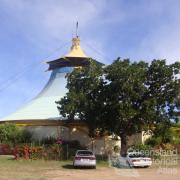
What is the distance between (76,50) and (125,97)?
2165 centimetres

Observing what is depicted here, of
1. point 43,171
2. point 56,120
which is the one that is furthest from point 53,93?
point 43,171

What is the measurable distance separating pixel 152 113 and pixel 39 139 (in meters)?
13.0

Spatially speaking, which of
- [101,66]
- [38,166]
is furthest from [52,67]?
[38,166]

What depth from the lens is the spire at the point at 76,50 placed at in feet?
181

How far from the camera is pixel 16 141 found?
4216 cm

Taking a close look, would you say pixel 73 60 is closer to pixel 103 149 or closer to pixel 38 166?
pixel 103 149

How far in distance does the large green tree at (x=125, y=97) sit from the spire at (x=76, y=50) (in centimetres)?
1746

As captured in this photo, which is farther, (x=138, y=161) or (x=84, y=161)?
(x=138, y=161)

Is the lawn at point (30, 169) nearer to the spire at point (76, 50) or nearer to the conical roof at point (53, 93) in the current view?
the conical roof at point (53, 93)

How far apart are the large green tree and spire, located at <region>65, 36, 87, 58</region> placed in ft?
57.3

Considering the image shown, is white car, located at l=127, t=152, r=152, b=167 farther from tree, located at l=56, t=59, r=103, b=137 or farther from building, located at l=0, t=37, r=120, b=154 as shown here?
building, located at l=0, t=37, r=120, b=154

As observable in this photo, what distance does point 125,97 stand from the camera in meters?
35.5

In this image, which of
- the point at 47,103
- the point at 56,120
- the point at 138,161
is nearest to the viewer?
the point at 138,161

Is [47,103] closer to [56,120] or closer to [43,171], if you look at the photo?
[56,120]
